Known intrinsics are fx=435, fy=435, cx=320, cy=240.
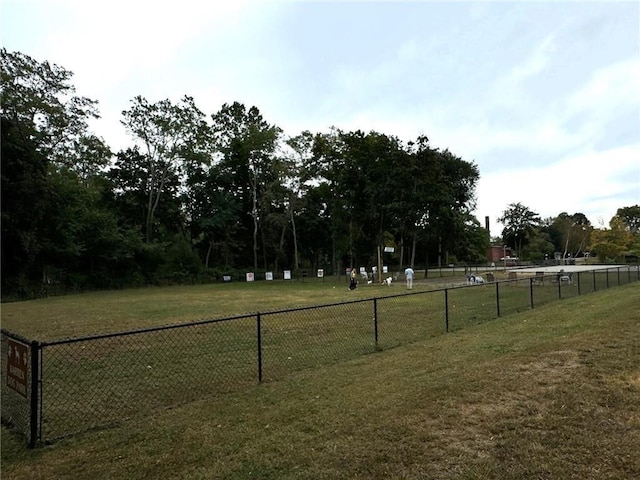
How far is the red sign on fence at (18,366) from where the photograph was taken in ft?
14.5

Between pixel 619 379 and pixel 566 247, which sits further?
pixel 566 247

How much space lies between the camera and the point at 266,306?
17.8 meters

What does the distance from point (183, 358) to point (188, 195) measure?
4584cm

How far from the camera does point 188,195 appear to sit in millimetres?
51531

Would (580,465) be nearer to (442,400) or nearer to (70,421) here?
(442,400)

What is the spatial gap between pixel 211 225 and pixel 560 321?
4250cm

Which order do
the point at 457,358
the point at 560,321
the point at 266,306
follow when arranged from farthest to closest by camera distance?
1. the point at 266,306
2. the point at 560,321
3. the point at 457,358

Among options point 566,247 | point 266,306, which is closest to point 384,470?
point 266,306

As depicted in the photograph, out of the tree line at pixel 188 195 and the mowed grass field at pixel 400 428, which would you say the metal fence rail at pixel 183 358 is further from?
the tree line at pixel 188 195

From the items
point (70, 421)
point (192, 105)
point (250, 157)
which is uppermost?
point (192, 105)

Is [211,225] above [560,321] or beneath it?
above

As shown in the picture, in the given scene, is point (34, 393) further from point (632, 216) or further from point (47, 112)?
point (632, 216)

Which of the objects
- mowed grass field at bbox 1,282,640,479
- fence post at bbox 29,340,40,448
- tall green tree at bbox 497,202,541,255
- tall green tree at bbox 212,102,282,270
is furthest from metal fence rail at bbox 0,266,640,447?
tall green tree at bbox 497,202,541,255

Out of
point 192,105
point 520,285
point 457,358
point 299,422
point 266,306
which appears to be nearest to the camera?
point 299,422
